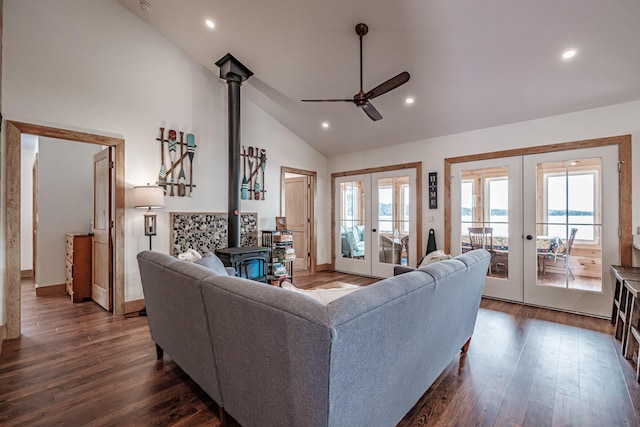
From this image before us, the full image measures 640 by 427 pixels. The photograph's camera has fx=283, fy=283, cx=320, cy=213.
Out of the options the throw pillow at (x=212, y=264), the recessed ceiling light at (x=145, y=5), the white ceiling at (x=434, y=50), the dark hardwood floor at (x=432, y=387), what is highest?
the recessed ceiling light at (x=145, y=5)

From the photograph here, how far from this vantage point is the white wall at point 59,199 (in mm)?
4145

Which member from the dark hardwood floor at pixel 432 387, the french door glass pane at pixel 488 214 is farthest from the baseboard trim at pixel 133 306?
the french door glass pane at pixel 488 214

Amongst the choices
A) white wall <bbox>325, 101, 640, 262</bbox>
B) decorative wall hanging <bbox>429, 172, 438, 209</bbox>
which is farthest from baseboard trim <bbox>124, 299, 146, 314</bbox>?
decorative wall hanging <bbox>429, 172, 438, 209</bbox>

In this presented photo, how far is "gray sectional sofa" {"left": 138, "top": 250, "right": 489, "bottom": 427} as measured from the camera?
0.94m

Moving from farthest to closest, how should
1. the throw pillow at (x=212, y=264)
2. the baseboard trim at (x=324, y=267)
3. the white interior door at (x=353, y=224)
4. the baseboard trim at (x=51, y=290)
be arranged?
the baseboard trim at (x=324, y=267), the white interior door at (x=353, y=224), the baseboard trim at (x=51, y=290), the throw pillow at (x=212, y=264)

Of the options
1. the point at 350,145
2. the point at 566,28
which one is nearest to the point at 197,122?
the point at 350,145

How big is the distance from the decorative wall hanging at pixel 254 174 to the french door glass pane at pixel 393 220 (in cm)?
212

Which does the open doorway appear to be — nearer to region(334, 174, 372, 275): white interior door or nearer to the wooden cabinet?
the wooden cabinet

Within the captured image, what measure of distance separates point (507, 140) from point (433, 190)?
1182mm

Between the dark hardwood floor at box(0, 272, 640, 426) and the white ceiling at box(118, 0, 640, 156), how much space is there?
2.64m

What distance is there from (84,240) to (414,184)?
5077 mm

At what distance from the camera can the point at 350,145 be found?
17.5ft

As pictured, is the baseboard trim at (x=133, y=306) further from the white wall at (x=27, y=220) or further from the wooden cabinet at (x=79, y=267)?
the white wall at (x=27, y=220)

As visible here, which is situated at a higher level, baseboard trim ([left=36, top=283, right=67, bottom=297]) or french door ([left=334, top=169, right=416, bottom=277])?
french door ([left=334, top=169, right=416, bottom=277])
